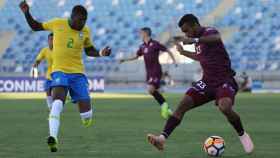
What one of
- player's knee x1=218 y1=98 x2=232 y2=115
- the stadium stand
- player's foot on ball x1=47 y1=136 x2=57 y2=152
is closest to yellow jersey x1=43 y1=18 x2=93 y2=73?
player's foot on ball x1=47 y1=136 x2=57 y2=152

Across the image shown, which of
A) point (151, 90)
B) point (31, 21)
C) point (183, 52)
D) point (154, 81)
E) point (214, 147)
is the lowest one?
point (151, 90)

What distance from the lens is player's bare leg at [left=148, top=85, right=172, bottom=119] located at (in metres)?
16.5

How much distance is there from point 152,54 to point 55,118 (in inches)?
361

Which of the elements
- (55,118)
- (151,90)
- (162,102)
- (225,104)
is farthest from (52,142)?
(151,90)

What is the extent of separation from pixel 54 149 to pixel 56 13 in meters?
42.1

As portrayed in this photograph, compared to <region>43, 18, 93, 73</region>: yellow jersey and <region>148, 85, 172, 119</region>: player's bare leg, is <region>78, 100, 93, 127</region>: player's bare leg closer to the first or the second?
→ <region>43, 18, 93, 73</region>: yellow jersey

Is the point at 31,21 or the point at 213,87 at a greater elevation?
the point at 31,21

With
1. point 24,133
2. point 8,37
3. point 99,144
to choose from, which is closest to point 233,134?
point 99,144

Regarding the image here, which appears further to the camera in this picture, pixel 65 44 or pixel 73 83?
pixel 73 83

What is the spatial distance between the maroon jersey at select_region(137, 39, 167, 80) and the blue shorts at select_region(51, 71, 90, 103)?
793 centimetres

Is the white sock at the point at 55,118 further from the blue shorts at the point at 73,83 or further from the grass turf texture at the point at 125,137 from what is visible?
the blue shorts at the point at 73,83

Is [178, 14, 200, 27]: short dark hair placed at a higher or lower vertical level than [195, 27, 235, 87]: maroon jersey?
higher

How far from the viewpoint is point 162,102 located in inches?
674

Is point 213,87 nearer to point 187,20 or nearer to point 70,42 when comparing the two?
point 187,20
